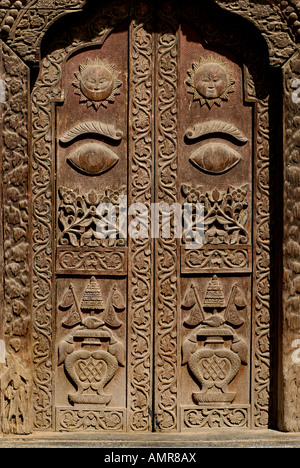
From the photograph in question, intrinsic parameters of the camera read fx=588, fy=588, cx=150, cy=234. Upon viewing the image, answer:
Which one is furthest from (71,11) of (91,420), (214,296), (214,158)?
(91,420)

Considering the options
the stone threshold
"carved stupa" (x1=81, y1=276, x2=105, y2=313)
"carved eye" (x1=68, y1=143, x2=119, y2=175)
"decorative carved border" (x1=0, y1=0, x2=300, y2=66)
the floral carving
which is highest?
"decorative carved border" (x1=0, y1=0, x2=300, y2=66)

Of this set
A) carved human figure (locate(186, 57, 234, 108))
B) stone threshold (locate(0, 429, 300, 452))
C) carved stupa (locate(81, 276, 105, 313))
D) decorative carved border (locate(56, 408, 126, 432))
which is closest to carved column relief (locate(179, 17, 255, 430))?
carved human figure (locate(186, 57, 234, 108))

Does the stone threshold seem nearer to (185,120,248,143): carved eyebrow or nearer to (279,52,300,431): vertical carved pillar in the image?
(279,52,300,431): vertical carved pillar

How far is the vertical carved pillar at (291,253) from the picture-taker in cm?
357

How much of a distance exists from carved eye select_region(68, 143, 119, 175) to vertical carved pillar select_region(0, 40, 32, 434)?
318 millimetres

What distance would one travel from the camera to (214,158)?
3.70 metres

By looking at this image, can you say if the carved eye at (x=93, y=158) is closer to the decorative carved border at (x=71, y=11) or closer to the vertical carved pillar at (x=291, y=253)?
the decorative carved border at (x=71, y=11)

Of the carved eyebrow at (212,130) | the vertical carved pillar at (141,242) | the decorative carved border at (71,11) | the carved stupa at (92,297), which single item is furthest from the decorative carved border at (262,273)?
the carved stupa at (92,297)

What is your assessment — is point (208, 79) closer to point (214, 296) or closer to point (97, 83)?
point (97, 83)

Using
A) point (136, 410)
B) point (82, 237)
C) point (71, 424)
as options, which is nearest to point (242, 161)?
point (82, 237)

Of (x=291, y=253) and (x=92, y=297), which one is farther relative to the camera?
(x=92, y=297)

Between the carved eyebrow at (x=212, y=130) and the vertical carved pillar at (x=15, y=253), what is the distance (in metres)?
1.03

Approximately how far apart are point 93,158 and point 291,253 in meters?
1.36

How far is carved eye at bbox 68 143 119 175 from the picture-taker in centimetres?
368
